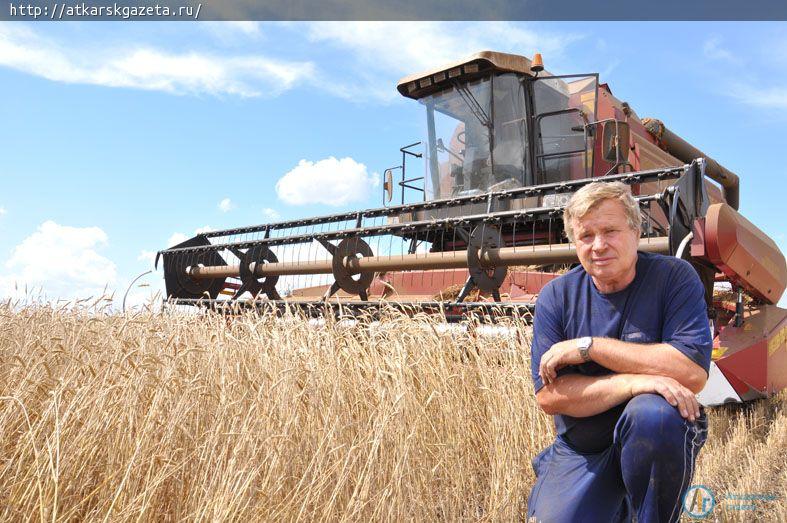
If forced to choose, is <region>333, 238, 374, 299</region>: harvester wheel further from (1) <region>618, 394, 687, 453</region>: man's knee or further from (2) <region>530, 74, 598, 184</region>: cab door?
(1) <region>618, 394, 687, 453</region>: man's knee

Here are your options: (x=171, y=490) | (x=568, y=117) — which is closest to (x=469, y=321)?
(x=171, y=490)

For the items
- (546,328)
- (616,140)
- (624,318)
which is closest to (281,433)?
(546,328)

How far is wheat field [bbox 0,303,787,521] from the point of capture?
1.96 m

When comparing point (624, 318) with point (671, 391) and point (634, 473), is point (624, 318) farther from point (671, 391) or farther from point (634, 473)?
point (634, 473)

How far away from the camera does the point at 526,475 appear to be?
294cm

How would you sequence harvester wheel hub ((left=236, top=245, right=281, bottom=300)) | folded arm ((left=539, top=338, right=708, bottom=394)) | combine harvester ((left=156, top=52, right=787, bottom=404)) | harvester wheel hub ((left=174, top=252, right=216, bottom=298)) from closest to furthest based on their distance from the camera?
folded arm ((left=539, top=338, right=708, bottom=394)) → combine harvester ((left=156, top=52, right=787, bottom=404)) → harvester wheel hub ((left=236, top=245, right=281, bottom=300)) → harvester wheel hub ((left=174, top=252, right=216, bottom=298))

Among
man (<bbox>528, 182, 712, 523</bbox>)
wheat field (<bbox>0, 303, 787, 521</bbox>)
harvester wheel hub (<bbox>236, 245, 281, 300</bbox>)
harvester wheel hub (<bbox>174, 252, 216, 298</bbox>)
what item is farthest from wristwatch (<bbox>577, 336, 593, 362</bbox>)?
harvester wheel hub (<bbox>174, 252, 216, 298</bbox>)

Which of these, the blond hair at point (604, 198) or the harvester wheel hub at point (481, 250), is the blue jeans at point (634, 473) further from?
the harvester wheel hub at point (481, 250)

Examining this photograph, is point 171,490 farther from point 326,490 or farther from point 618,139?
point 618,139

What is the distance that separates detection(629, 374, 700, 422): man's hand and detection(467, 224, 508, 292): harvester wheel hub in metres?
2.76

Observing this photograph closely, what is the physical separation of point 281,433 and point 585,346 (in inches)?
43.2

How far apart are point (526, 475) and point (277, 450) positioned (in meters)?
1.33

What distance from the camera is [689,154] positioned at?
902 centimetres

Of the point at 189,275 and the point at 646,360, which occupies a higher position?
the point at 189,275
